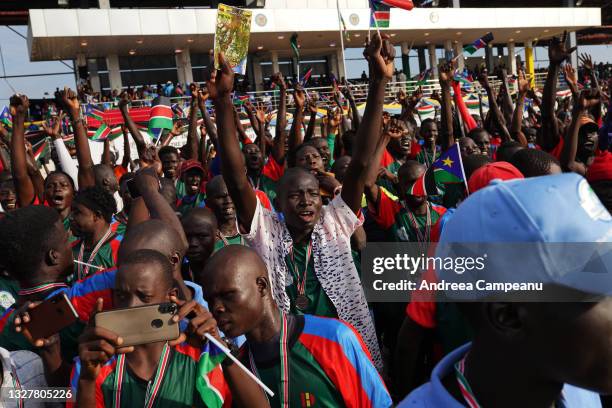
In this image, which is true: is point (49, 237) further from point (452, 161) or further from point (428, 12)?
point (428, 12)

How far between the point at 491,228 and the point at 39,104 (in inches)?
965

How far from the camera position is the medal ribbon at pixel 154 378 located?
5.70ft

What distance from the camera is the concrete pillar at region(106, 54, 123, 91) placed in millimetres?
24500

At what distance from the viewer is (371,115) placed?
2570 millimetres

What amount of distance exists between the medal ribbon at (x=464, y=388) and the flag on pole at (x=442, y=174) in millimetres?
2417

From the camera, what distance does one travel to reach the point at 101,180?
4836 millimetres

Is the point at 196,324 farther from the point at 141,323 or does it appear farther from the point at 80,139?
the point at 80,139

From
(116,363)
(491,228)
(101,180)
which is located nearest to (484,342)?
(491,228)

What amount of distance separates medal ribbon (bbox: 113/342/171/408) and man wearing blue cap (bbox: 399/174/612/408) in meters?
1.08

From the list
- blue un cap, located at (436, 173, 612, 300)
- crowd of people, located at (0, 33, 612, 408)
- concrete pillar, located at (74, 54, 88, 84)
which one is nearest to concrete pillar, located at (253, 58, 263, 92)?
concrete pillar, located at (74, 54, 88, 84)

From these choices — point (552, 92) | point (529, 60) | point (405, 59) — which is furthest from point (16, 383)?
point (529, 60)

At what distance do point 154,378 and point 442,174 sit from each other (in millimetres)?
2406

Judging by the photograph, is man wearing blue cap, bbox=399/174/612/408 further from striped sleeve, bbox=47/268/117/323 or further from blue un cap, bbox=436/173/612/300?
striped sleeve, bbox=47/268/117/323

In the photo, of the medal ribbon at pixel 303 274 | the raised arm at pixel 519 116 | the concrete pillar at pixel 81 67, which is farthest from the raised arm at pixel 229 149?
the concrete pillar at pixel 81 67
